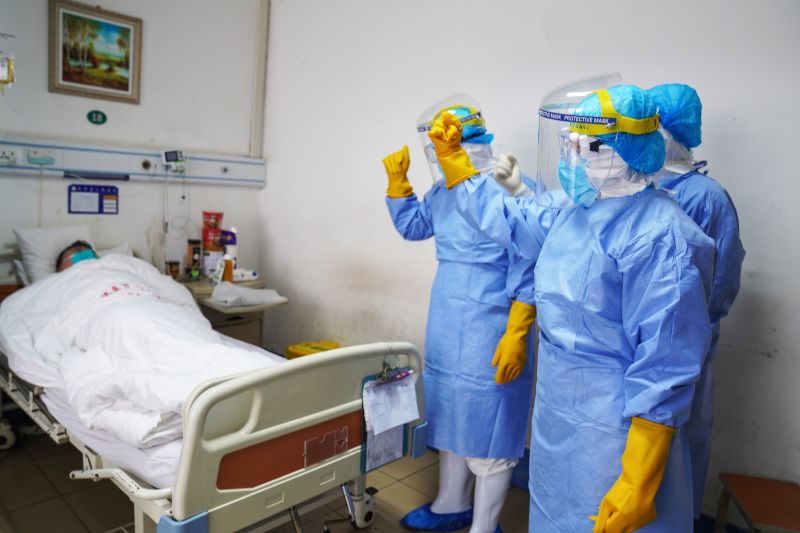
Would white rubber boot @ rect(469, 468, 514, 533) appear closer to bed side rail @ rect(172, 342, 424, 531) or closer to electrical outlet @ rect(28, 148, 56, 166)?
bed side rail @ rect(172, 342, 424, 531)

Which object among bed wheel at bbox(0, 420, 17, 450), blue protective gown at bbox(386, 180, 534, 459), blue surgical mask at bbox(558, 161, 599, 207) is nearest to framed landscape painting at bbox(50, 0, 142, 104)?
bed wheel at bbox(0, 420, 17, 450)

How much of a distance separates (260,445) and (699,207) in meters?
1.57

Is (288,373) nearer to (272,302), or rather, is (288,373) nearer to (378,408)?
(378,408)

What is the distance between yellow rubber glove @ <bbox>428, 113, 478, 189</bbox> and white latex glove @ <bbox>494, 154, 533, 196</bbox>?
27 centimetres

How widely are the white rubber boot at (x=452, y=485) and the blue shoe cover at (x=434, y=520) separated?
3cm

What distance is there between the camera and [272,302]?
11.4 ft

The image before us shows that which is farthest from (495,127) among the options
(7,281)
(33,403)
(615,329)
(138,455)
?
(7,281)

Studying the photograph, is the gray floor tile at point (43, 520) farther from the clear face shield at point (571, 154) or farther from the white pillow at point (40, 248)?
the clear face shield at point (571, 154)

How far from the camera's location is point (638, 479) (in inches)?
51.6

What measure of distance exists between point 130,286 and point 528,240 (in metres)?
1.82

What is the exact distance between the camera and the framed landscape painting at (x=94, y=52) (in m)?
3.19

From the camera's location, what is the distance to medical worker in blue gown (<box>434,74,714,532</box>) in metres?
1.32

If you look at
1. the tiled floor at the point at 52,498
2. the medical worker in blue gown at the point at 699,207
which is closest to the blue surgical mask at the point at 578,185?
the medical worker in blue gown at the point at 699,207

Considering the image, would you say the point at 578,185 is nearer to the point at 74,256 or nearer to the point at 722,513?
the point at 722,513
